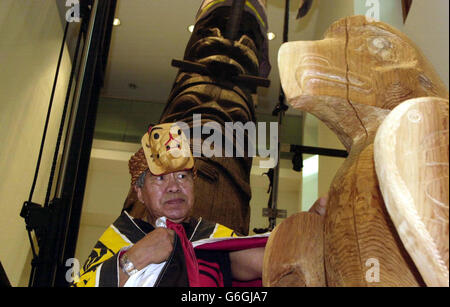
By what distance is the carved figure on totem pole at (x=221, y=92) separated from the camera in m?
1.65

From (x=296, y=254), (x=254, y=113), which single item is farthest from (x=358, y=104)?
(x=254, y=113)

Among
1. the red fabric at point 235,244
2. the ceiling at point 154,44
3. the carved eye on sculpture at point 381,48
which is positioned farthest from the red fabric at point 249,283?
the ceiling at point 154,44

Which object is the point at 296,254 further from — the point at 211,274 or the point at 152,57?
the point at 152,57

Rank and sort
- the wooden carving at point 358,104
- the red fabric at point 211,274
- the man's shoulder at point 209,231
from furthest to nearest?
the man's shoulder at point 209,231 → the red fabric at point 211,274 → the wooden carving at point 358,104

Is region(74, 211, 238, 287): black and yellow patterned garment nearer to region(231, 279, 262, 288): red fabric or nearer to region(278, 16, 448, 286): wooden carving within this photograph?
region(231, 279, 262, 288): red fabric

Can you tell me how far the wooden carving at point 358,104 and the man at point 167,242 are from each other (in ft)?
0.84

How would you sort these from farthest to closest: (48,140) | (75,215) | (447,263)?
(48,140) < (75,215) < (447,263)

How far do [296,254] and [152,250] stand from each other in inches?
9.3

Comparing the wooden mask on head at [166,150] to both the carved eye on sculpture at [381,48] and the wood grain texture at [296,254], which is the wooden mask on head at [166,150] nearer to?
the wood grain texture at [296,254]

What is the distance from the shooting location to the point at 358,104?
2.54 ft

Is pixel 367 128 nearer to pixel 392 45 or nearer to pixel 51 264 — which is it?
pixel 392 45

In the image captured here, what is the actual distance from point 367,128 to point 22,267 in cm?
234

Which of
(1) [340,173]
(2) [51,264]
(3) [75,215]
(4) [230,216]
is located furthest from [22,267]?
(1) [340,173]

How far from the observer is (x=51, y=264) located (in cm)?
115
